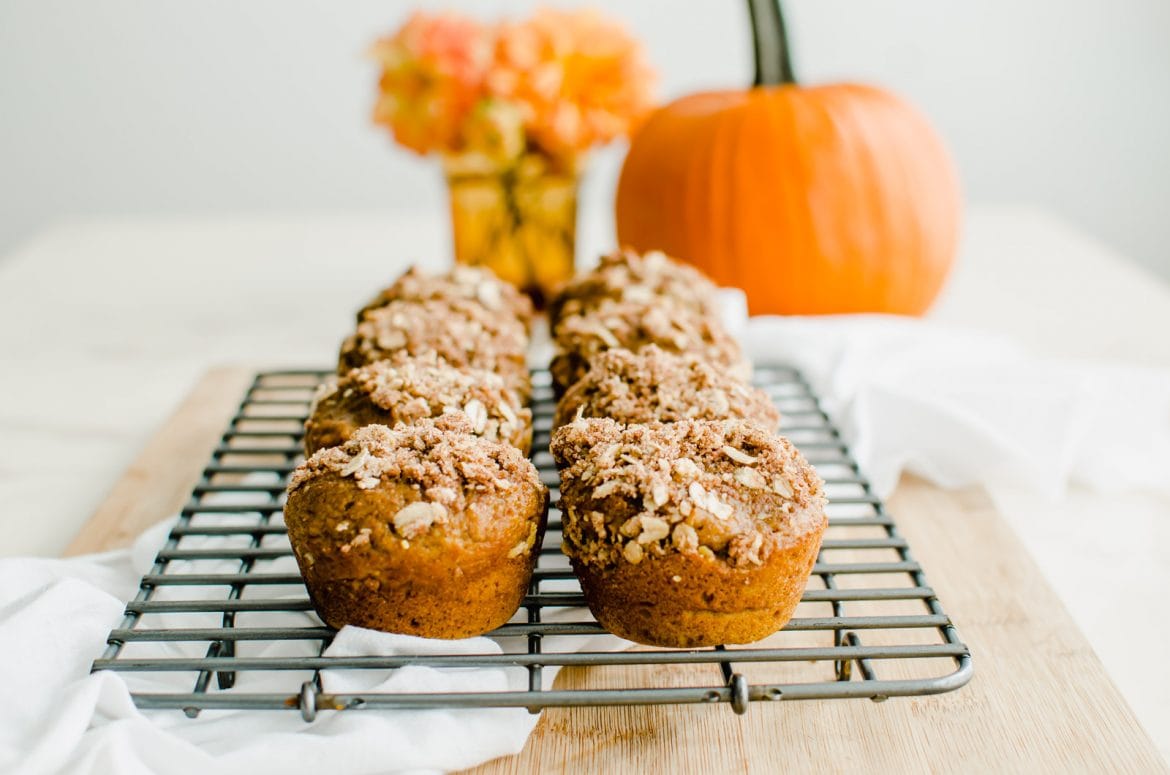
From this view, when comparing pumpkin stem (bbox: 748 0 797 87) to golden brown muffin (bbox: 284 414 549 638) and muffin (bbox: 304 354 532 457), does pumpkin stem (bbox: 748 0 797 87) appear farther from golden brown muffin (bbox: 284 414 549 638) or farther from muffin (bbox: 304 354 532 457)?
golden brown muffin (bbox: 284 414 549 638)

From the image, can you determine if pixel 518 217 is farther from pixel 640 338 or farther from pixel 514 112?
pixel 640 338

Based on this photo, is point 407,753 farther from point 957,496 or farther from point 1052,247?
point 1052,247

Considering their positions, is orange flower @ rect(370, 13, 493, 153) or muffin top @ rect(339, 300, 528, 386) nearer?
muffin top @ rect(339, 300, 528, 386)

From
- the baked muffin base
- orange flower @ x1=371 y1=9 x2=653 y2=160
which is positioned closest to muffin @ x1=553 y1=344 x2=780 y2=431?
the baked muffin base

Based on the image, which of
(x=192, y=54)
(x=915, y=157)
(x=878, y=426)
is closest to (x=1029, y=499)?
(x=878, y=426)

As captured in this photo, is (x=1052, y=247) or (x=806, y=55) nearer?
(x=1052, y=247)
